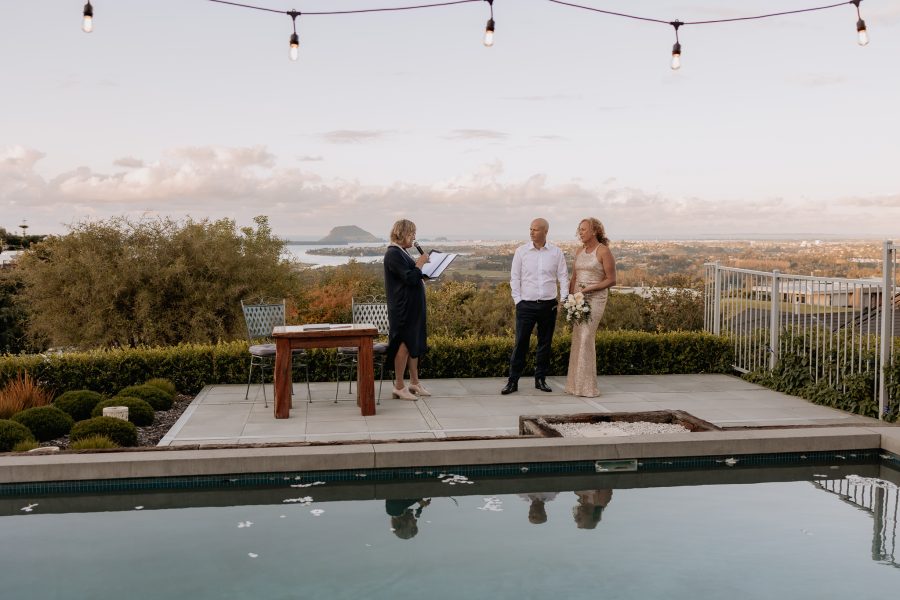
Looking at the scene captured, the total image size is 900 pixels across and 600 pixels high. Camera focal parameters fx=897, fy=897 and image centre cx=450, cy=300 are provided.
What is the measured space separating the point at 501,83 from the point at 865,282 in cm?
1290

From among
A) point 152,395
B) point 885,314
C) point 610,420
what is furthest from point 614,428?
point 152,395

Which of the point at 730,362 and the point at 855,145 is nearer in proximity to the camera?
the point at 730,362

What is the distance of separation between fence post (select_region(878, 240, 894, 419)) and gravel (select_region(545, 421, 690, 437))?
1.83 meters

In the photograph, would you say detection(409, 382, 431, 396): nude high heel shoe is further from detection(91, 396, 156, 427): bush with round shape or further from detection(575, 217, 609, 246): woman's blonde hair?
detection(91, 396, 156, 427): bush with round shape

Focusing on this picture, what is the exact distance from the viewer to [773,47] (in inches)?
609

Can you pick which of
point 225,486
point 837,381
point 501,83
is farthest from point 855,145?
point 225,486

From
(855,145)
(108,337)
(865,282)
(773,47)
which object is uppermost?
(773,47)

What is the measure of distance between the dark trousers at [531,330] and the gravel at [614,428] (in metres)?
1.78

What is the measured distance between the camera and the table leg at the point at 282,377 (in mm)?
7105

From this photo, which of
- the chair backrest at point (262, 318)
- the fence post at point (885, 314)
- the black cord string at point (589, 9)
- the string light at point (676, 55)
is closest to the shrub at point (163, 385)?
the chair backrest at point (262, 318)

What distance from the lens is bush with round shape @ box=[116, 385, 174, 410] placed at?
26.1 feet

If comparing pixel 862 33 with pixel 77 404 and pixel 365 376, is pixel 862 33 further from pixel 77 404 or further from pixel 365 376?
pixel 77 404

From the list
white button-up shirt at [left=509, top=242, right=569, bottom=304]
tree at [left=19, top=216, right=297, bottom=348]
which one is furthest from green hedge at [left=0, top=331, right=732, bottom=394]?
tree at [left=19, top=216, right=297, bottom=348]

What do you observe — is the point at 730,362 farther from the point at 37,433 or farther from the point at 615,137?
the point at 615,137
